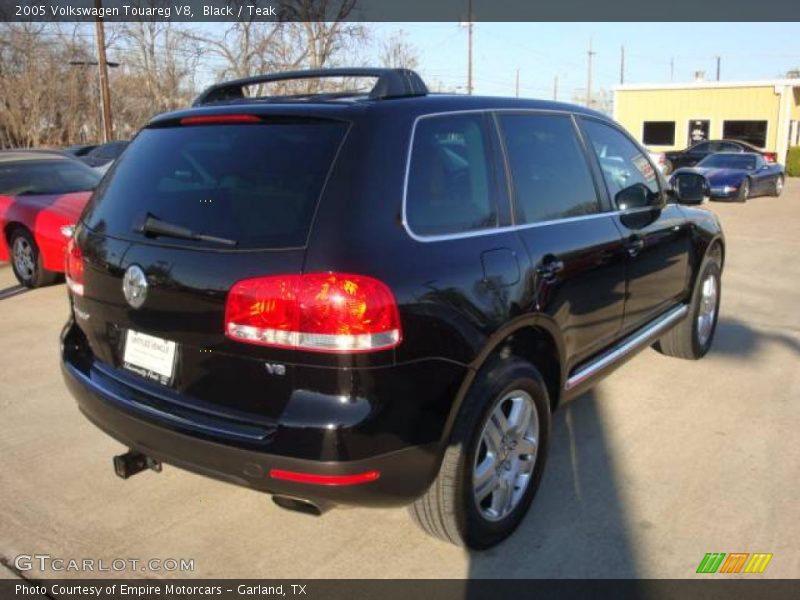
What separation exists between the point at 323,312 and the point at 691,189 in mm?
Result: 3508

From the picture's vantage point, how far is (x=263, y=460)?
234 centimetres

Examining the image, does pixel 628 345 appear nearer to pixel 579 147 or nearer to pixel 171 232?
pixel 579 147

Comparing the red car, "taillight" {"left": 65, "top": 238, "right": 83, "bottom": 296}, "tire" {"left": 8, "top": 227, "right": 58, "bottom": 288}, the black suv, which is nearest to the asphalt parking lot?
the black suv

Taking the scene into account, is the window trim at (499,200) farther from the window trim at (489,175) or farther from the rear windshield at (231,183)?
the rear windshield at (231,183)

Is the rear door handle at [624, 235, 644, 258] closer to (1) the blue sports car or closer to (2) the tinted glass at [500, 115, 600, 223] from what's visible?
(2) the tinted glass at [500, 115, 600, 223]

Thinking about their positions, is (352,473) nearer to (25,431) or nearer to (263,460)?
(263,460)

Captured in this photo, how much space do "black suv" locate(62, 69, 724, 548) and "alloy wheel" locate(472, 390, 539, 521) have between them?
1 centimetres

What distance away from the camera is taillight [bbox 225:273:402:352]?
2287 millimetres

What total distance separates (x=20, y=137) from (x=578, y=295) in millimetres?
41831

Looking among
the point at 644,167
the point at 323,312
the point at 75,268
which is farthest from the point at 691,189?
the point at 75,268

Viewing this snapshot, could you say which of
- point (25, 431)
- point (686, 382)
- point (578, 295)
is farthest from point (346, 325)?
point (686, 382)

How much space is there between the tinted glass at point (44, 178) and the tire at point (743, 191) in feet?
53.1

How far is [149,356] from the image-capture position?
271cm
